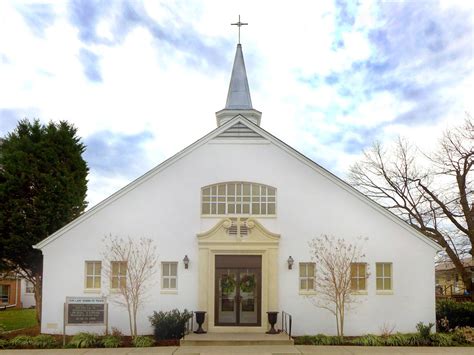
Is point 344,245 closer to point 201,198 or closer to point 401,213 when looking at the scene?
point 201,198

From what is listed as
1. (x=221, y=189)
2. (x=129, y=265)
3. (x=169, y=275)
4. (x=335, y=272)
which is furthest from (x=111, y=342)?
(x=335, y=272)

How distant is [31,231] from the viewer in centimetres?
2356

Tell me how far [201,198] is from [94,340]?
6.30 metres

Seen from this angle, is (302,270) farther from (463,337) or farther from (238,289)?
(463,337)

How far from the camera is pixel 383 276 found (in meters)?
21.1

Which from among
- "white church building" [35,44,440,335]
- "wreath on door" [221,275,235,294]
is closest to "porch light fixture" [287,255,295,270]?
"white church building" [35,44,440,335]

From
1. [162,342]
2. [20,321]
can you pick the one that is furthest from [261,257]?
[20,321]

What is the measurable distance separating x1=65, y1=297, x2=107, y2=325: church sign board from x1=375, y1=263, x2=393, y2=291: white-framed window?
32.5 feet

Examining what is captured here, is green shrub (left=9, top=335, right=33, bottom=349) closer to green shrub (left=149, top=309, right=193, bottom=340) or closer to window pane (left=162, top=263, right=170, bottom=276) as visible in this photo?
green shrub (left=149, top=309, right=193, bottom=340)

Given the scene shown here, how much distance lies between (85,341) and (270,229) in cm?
756

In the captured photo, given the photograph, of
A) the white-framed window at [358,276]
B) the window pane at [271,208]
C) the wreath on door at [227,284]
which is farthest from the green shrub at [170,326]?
the white-framed window at [358,276]

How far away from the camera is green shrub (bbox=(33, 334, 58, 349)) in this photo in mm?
18266

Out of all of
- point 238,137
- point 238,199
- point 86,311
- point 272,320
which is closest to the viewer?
point 86,311

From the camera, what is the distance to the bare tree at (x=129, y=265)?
20.7 meters
